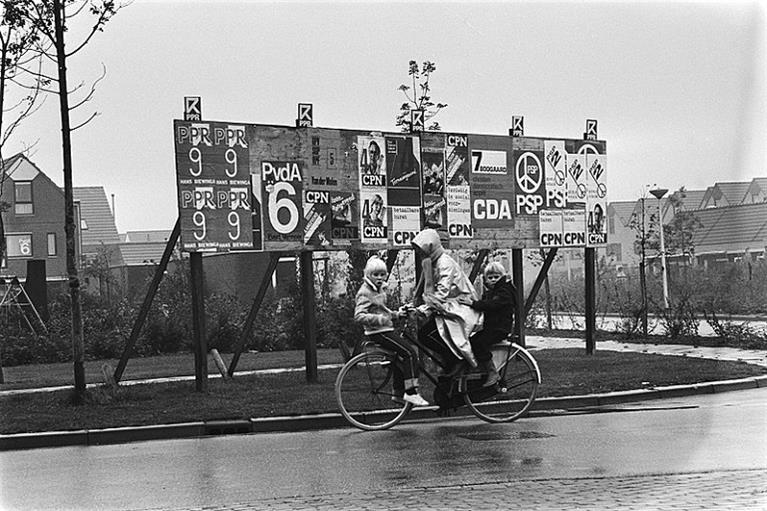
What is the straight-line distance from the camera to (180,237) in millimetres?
16078

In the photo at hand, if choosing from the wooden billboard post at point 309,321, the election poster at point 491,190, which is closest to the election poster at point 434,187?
the election poster at point 491,190

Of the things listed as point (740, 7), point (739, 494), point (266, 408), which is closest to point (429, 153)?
point (266, 408)

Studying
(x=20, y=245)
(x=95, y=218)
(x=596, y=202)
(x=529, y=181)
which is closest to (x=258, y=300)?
(x=529, y=181)

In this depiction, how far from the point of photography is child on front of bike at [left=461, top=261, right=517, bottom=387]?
1234cm

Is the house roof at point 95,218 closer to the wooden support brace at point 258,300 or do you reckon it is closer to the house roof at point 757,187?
the wooden support brace at point 258,300

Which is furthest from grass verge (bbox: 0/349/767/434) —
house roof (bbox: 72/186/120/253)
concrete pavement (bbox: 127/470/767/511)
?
house roof (bbox: 72/186/120/253)

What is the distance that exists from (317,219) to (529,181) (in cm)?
454

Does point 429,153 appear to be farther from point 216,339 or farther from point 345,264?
point 345,264

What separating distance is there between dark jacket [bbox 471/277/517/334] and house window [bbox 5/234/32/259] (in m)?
64.9

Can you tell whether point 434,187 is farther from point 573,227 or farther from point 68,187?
point 68,187

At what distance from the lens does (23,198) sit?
74.6 m

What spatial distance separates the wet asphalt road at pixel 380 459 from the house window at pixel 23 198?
2554 inches

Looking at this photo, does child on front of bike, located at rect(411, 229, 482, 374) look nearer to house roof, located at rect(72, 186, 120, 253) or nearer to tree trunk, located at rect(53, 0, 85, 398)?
tree trunk, located at rect(53, 0, 85, 398)

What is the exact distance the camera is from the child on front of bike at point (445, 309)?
40.0 feet
